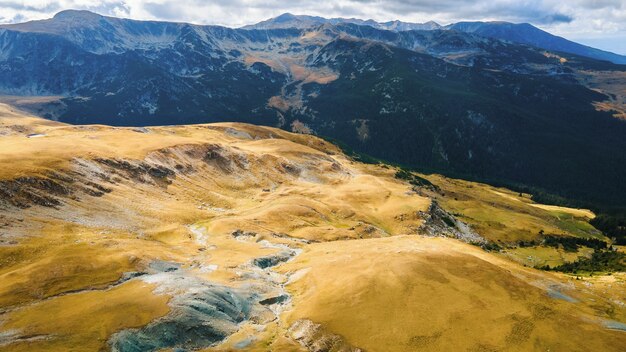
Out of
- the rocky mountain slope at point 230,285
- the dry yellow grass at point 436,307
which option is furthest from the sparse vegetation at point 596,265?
the dry yellow grass at point 436,307

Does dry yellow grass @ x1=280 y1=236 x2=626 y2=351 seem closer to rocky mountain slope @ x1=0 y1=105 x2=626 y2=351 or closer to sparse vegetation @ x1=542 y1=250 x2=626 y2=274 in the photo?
rocky mountain slope @ x1=0 y1=105 x2=626 y2=351

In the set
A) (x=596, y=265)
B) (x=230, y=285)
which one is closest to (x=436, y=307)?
(x=230, y=285)

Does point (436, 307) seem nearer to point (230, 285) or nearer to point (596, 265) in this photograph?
point (230, 285)

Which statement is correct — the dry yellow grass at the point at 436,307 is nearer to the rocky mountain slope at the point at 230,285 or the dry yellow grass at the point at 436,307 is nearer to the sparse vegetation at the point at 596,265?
the rocky mountain slope at the point at 230,285

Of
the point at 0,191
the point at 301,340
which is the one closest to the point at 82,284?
the point at 301,340

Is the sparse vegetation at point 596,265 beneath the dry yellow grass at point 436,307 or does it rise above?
beneath

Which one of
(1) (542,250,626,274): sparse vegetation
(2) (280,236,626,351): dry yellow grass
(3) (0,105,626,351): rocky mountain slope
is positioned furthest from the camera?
(1) (542,250,626,274): sparse vegetation

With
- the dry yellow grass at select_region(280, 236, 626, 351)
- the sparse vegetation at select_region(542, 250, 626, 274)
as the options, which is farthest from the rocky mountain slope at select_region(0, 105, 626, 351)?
the sparse vegetation at select_region(542, 250, 626, 274)

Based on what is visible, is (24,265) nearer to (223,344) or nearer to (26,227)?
(26,227)

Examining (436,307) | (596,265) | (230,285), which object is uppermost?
(436,307)

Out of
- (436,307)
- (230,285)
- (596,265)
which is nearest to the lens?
(436,307)

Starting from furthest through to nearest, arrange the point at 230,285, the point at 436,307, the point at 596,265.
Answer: the point at 596,265 < the point at 230,285 < the point at 436,307

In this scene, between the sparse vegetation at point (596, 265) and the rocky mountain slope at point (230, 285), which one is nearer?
the rocky mountain slope at point (230, 285)
